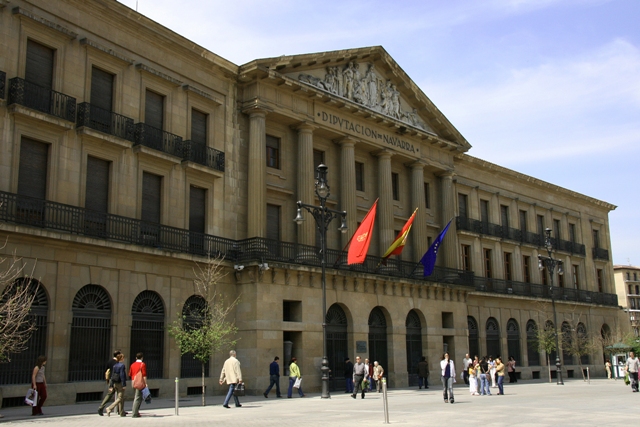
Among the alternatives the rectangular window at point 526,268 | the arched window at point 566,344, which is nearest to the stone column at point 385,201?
the rectangular window at point 526,268

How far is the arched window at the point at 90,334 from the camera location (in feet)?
75.7

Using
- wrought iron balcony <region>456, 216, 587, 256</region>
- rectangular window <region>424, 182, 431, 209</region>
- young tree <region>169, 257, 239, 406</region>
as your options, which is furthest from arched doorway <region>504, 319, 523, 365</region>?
young tree <region>169, 257, 239, 406</region>

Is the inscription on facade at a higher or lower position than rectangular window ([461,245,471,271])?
higher

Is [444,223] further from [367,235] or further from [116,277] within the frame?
[116,277]

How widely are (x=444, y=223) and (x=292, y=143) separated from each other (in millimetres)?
12624

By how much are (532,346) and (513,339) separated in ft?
6.10

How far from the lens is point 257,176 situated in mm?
30266

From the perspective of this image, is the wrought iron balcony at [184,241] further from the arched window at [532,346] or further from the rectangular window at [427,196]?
the arched window at [532,346]

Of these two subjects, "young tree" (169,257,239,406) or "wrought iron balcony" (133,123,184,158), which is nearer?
"young tree" (169,257,239,406)

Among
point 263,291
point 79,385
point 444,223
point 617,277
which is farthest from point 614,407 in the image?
point 617,277

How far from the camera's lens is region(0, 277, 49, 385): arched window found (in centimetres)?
2098

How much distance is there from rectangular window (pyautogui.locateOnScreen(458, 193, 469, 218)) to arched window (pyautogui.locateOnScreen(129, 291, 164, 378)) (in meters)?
24.7

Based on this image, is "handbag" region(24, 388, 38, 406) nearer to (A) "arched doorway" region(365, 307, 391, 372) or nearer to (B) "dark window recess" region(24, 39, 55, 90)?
(B) "dark window recess" region(24, 39, 55, 90)

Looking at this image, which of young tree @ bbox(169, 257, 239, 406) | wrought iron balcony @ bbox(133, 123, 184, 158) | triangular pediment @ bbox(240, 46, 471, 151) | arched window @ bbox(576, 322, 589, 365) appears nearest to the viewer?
young tree @ bbox(169, 257, 239, 406)
